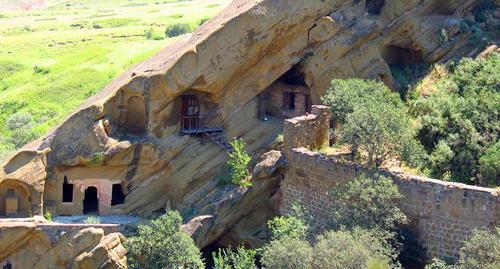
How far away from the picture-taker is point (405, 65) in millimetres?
30797

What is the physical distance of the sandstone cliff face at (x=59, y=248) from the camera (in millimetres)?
25438

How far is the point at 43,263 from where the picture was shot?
26.7 m

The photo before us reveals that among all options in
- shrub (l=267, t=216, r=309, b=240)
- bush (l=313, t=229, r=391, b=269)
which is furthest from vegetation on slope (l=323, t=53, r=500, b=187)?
bush (l=313, t=229, r=391, b=269)

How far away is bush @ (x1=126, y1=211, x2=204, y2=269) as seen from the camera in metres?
24.3

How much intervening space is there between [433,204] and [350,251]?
2952 mm

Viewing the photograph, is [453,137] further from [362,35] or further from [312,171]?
[362,35]

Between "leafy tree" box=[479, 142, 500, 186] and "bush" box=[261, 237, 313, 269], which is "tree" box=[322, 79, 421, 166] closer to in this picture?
"leafy tree" box=[479, 142, 500, 186]

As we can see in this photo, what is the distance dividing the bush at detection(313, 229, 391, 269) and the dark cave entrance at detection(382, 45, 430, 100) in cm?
992

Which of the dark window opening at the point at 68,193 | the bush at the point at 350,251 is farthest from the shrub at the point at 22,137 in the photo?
the bush at the point at 350,251

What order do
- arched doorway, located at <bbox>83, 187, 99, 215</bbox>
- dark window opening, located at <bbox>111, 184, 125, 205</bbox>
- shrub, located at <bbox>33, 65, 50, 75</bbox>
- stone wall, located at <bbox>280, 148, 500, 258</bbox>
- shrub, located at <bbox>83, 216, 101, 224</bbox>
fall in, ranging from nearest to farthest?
stone wall, located at <bbox>280, 148, 500, 258</bbox>, shrub, located at <bbox>83, 216, 101, 224</bbox>, dark window opening, located at <bbox>111, 184, 125, 205</bbox>, arched doorway, located at <bbox>83, 187, 99, 215</bbox>, shrub, located at <bbox>33, 65, 50, 75</bbox>

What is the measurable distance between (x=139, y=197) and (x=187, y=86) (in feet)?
14.2

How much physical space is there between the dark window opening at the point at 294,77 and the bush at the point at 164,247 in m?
7.88

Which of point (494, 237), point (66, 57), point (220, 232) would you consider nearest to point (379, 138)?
point (494, 237)

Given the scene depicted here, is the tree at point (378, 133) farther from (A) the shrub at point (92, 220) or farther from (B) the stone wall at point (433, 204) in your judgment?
(A) the shrub at point (92, 220)
